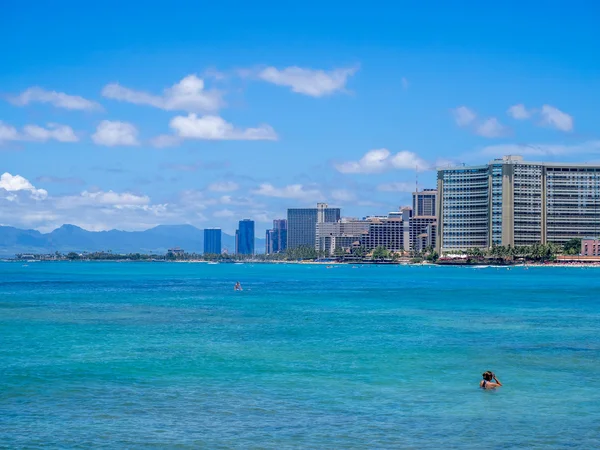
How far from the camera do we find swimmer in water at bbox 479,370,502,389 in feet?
126

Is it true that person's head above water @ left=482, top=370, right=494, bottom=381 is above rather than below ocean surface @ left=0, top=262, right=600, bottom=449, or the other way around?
above

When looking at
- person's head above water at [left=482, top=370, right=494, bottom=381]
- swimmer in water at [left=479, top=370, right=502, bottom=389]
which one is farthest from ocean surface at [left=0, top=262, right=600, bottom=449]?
person's head above water at [left=482, top=370, right=494, bottom=381]

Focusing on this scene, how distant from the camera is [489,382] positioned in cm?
3862

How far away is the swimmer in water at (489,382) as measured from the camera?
3838 cm

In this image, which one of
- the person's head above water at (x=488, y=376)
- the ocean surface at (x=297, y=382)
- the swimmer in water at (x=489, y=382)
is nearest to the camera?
the ocean surface at (x=297, y=382)

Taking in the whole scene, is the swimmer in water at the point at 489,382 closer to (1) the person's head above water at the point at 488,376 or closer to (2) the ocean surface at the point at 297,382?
(1) the person's head above water at the point at 488,376

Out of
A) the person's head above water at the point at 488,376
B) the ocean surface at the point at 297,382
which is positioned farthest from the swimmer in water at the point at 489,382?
the ocean surface at the point at 297,382

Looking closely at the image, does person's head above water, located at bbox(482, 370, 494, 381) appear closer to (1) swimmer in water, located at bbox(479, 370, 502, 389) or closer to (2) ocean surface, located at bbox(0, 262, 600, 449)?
(1) swimmer in water, located at bbox(479, 370, 502, 389)

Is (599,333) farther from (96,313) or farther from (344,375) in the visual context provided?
(96,313)

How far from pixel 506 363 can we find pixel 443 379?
687 cm

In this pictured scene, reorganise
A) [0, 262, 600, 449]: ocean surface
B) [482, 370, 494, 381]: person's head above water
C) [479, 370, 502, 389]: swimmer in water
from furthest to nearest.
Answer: [482, 370, 494, 381]: person's head above water → [479, 370, 502, 389]: swimmer in water → [0, 262, 600, 449]: ocean surface

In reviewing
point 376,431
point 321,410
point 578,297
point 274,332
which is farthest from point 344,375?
point 578,297

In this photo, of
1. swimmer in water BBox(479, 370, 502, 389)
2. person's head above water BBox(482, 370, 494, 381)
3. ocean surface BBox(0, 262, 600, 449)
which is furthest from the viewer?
person's head above water BBox(482, 370, 494, 381)

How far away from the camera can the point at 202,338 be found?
5875 cm
